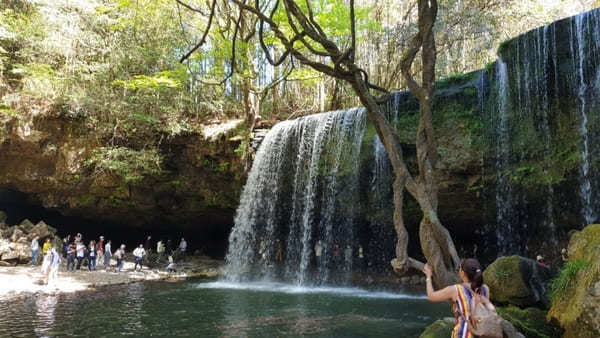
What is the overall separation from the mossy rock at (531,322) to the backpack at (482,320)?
2546 mm

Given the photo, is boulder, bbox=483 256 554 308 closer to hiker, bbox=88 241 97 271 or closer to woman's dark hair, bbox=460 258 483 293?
woman's dark hair, bbox=460 258 483 293

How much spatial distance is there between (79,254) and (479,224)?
624 inches

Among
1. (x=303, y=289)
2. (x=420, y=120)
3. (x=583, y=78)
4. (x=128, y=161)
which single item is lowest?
(x=303, y=289)

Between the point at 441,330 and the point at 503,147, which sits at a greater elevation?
the point at 503,147

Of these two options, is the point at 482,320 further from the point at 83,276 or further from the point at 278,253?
the point at 278,253

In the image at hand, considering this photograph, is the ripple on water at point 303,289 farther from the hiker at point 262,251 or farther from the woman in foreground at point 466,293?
the woman in foreground at point 466,293

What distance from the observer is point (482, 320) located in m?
2.99

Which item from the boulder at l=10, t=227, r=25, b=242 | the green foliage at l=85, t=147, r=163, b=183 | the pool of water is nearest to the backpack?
the pool of water

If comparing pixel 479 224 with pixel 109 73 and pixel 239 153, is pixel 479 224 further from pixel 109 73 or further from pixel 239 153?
pixel 109 73

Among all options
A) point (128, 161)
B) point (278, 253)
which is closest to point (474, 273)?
point (278, 253)

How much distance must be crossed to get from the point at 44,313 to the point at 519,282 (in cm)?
968

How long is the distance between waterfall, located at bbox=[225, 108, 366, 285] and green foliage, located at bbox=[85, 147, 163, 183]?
456cm

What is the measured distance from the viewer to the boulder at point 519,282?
20.1 ft

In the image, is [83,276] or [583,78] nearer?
[583,78]
